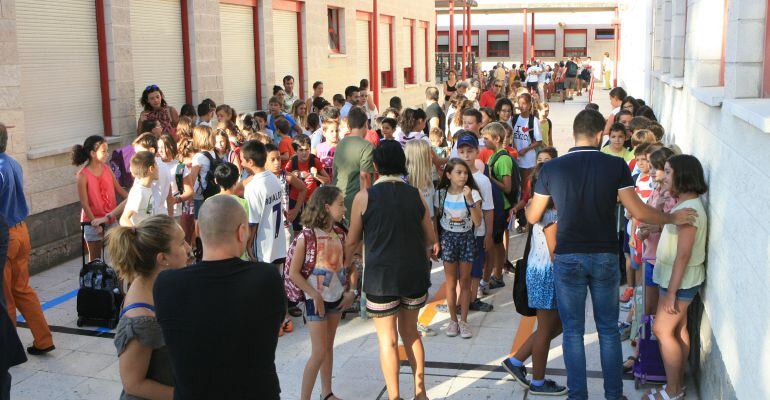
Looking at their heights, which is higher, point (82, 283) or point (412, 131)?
point (412, 131)

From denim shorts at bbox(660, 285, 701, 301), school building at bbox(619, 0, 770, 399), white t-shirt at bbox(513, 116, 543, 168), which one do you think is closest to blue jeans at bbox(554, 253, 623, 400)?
denim shorts at bbox(660, 285, 701, 301)

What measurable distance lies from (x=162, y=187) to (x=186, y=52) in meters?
5.90

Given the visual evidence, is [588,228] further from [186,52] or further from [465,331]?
[186,52]

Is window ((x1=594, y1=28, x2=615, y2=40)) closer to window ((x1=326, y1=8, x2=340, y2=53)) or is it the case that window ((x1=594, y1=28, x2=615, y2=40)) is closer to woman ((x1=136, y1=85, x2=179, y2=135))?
window ((x1=326, y1=8, x2=340, y2=53))

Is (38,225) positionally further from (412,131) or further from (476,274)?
(476,274)

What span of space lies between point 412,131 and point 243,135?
2009 mm

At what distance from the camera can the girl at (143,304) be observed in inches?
128

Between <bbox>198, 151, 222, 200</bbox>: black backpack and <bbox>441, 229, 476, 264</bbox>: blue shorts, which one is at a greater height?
<bbox>198, 151, 222, 200</bbox>: black backpack

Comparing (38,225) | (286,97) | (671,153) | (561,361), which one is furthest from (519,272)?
(286,97)

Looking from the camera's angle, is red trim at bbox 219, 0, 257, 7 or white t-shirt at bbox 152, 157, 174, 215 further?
red trim at bbox 219, 0, 257, 7

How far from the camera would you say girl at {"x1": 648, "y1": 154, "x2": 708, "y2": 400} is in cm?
518

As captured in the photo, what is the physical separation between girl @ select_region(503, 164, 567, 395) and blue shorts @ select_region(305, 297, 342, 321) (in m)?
1.33

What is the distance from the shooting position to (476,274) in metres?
7.30

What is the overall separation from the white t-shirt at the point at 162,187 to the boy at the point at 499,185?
10.3ft
